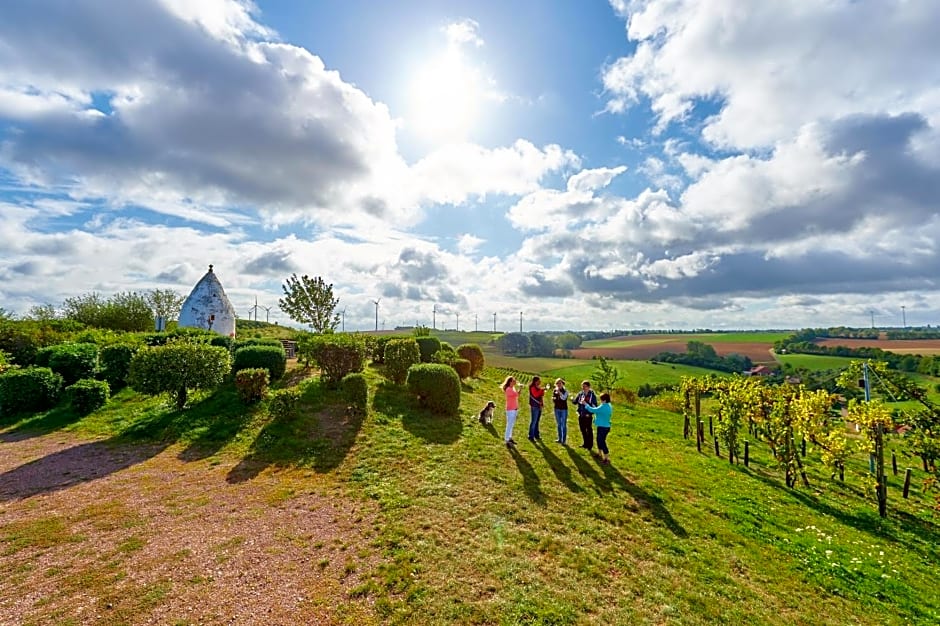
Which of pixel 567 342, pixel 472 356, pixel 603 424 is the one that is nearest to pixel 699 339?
pixel 567 342

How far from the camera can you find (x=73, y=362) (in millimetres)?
13641

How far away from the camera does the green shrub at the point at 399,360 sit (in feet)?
49.1

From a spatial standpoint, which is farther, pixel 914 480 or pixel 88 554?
pixel 914 480

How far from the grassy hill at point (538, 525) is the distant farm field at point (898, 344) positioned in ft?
150

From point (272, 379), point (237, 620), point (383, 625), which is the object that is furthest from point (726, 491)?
point (272, 379)

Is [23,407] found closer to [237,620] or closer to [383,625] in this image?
[237,620]

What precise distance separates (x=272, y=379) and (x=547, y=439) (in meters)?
10.4

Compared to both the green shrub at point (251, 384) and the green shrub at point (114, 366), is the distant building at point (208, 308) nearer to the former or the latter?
the green shrub at point (114, 366)

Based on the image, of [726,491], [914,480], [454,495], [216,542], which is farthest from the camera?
[914,480]

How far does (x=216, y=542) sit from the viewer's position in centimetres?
585

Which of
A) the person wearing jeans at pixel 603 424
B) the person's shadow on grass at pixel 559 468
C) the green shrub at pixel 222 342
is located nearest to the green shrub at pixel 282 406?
the person's shadow on grass at pixel 559 468

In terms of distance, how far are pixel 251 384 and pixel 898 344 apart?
7263 cm

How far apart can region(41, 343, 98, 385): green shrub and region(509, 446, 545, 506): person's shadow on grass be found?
50.7 ft

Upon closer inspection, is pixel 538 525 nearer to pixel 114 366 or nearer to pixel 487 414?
pixel 487 414
